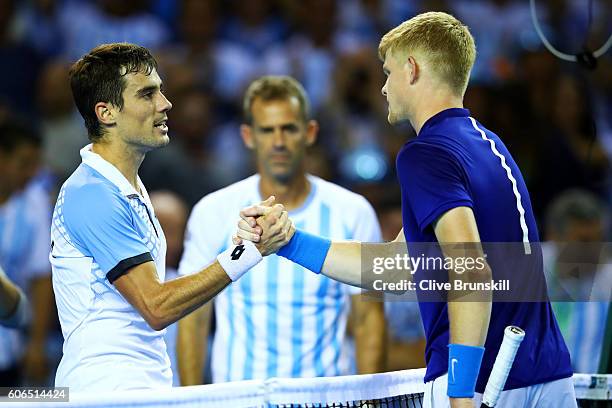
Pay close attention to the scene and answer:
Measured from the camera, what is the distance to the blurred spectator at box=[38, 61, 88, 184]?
9461 mm

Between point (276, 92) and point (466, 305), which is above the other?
point (276, 92)

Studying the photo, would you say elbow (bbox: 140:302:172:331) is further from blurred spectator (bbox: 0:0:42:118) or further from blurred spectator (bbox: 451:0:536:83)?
blurred spectator (bbox: 451:0:536:83)

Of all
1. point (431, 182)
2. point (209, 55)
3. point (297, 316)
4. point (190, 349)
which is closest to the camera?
point (431, 182)

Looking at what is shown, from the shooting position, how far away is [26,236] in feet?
27.3

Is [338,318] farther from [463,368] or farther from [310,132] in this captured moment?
[463,368]

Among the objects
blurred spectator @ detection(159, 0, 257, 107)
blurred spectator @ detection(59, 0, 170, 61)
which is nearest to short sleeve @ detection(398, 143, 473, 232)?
blurred spectator @ detection(159, 0, 257, 107)

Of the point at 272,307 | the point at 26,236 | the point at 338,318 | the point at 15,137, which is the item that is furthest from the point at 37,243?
the point at 338,318

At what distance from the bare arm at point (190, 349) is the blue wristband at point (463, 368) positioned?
109 inches

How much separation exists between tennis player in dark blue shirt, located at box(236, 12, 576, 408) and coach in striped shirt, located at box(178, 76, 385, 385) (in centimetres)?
197

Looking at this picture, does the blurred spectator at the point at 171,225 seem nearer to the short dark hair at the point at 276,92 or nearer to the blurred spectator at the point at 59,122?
the short dark hair at the point at 276,92

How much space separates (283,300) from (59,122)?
13.2ft

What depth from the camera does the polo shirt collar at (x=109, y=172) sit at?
4359mm

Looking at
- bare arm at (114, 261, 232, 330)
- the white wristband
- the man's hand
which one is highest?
the white wristband

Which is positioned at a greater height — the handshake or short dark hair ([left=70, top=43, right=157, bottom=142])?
short dark hair ([left=70, top=43, right=157, bottom=142])
